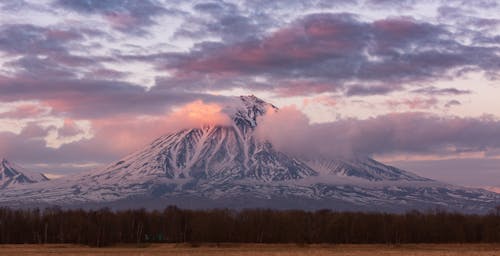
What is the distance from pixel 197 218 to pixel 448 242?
40660 mm

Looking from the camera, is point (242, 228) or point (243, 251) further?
point (242, 228)

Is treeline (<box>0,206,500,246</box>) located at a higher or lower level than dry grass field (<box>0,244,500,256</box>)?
higher

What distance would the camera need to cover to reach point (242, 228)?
13112 cm

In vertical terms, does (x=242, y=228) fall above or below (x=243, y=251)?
above

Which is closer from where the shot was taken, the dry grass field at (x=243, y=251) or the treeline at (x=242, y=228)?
the dry grass field at (x=243, y=251)

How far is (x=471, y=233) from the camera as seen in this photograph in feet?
438

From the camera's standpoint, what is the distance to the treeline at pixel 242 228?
123875 millimetres

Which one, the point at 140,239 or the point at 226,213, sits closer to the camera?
the point at 140,239

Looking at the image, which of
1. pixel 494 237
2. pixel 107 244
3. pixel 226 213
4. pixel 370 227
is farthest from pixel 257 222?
pixel 494 237

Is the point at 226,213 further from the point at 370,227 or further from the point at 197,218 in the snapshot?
the point at 370,227

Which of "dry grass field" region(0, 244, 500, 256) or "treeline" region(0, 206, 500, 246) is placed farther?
"treeline" region(0, 206, 500, 246)

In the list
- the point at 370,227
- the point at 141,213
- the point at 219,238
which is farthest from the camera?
the point at 141,213

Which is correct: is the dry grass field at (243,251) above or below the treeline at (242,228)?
below

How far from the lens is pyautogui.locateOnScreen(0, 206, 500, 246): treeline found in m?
124
